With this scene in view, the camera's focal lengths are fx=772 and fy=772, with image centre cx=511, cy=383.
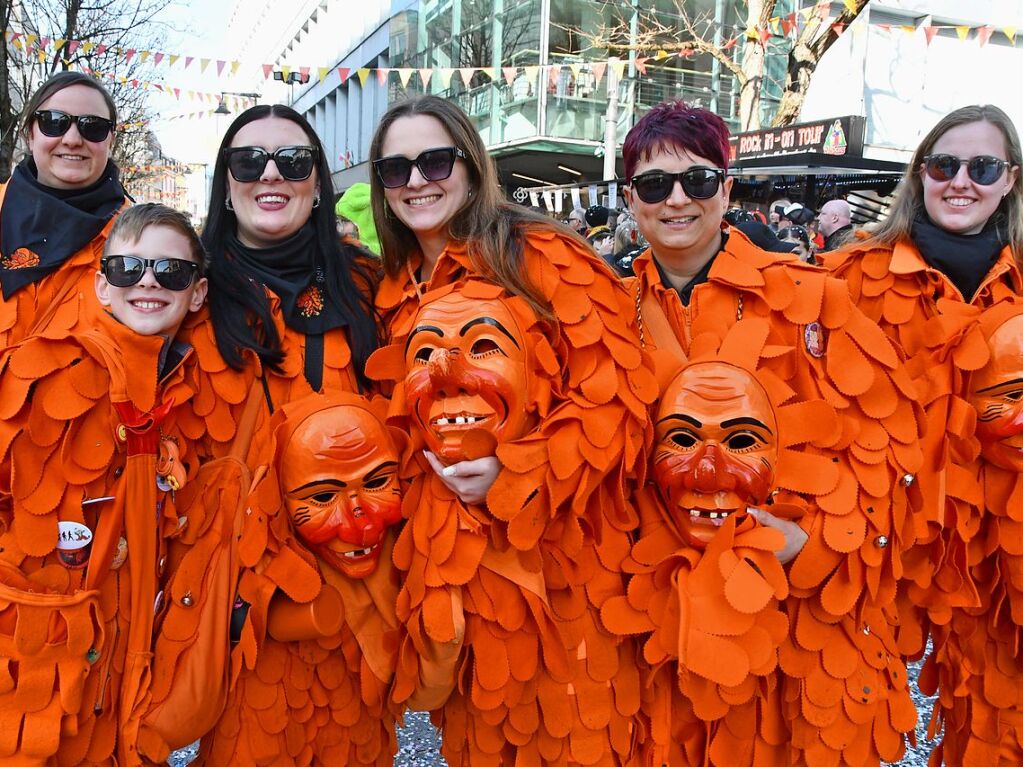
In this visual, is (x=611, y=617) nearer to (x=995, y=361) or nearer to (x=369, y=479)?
(x=369, y=479)

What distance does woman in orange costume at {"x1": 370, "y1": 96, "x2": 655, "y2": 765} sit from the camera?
1.70m

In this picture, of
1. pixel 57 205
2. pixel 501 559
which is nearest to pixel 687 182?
pixel 501 559

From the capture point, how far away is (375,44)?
24.4m

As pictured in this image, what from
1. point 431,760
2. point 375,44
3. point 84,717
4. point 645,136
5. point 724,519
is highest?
point 375,44

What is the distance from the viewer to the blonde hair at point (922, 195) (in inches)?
88.9

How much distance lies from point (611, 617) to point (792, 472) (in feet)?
1.78

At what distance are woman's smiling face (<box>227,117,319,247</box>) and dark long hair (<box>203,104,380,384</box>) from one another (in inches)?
1.3

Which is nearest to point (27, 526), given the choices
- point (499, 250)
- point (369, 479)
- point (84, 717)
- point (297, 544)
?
point (84, 717)

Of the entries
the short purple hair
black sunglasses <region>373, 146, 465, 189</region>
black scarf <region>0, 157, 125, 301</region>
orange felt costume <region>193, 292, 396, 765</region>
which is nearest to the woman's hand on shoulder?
orange felt costume <region>193, 292, 396, 765</region>

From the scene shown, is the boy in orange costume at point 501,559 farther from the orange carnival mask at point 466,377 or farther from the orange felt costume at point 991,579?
the orange felt costume at point 991,579

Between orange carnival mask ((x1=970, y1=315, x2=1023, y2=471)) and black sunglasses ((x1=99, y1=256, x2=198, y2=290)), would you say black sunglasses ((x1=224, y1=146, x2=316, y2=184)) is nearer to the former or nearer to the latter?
black sunglasses ((x1=99, y1=256, x2=198, y2=290))

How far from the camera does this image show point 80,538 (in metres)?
1.73

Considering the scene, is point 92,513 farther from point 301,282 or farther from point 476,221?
point 476,221

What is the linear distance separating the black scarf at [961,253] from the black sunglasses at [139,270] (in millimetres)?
2041
